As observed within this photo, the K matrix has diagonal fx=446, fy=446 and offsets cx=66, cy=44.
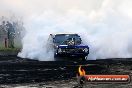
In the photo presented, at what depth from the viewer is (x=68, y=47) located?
84.0 feet

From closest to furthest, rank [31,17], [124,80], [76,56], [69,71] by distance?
[124,80]
[69,71]
[76,56]
[31,17]

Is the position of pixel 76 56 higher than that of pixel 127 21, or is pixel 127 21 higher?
pixel 127 21

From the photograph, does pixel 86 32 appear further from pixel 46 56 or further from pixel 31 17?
pixel 31 17

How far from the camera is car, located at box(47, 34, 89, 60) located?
25469 mm

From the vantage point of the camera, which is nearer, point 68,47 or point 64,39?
point 68,47

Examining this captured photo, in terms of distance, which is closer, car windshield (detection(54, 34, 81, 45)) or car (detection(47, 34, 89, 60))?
car (detection(47, 34, 89, 60))

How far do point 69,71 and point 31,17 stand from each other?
18.0 meters

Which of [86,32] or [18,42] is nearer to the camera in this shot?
[86,32]

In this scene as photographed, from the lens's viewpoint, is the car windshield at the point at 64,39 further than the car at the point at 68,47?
Yes

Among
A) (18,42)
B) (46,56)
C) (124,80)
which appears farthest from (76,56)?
(18,42)

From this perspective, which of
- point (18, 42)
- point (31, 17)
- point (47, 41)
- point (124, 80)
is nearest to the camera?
point (124, 80)

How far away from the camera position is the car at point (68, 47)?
25469 millimetres

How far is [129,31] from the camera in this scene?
2991 centimetres

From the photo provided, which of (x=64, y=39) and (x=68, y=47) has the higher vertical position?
(x=64, y=39)
